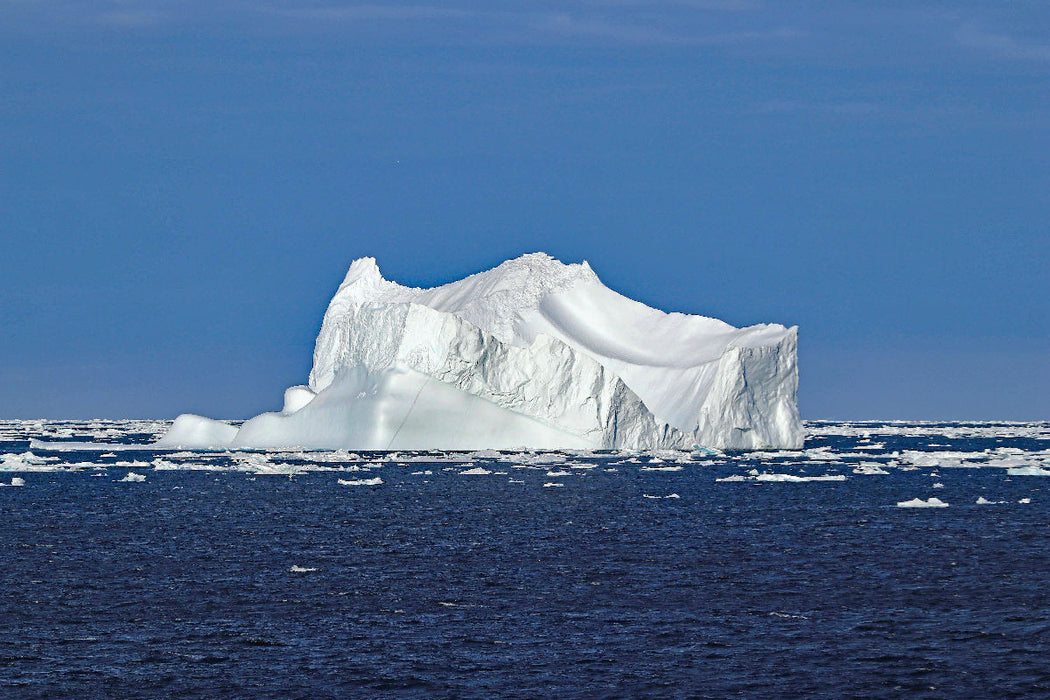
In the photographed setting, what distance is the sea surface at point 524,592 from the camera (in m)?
16.1

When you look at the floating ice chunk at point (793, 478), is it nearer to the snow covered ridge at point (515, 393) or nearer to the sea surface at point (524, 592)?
the sea surface at point (524, 592)

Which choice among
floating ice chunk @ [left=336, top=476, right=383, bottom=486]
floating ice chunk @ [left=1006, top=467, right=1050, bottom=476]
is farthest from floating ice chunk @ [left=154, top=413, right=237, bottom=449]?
floating ice chunk @ [left=1006, top=467, right=1050, bottom=476]

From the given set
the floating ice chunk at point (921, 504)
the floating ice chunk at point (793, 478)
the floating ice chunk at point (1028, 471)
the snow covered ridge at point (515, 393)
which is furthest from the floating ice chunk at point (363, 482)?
the floating ice chunk at point (1028, 471)

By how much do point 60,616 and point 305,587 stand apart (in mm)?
4266

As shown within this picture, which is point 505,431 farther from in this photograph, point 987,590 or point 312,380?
point 987,590

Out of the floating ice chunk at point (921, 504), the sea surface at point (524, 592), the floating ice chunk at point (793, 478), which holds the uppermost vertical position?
the floating ice chunk at point (793, 478)

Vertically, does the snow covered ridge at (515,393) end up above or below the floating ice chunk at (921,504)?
above

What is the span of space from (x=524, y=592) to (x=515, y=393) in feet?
114

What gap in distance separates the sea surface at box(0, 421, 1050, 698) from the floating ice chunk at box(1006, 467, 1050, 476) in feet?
26.2

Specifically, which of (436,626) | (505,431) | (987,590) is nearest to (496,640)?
(436,626)

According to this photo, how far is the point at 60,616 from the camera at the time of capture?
1955 cm

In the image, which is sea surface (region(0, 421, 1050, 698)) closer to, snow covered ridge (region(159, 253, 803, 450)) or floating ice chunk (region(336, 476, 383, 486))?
floating ice chunk (region(336, 476, 383, 486))

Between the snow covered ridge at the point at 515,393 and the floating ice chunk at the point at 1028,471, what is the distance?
11.9 meters

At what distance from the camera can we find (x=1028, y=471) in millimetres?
49500
